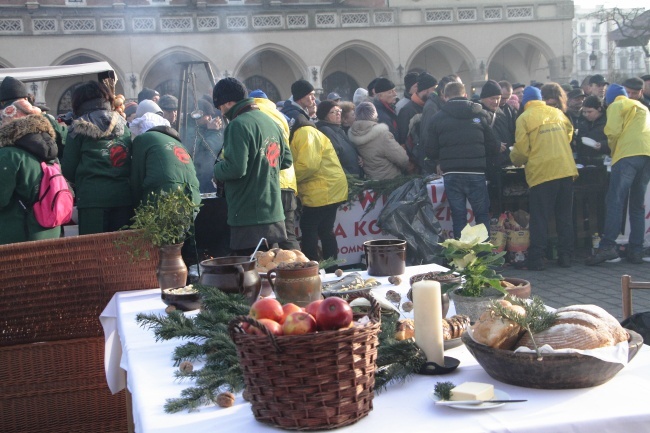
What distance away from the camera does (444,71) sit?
3120 cm

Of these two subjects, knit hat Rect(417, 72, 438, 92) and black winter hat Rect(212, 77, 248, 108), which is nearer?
black winter hat Rect(212, 77, 248, 108)

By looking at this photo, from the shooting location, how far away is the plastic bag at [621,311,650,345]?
9.76 ft

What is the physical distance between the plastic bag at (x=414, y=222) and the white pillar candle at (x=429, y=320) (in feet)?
18.0

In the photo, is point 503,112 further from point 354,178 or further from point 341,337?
point 341,337

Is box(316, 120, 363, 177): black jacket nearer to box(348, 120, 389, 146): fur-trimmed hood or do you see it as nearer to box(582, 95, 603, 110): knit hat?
box(348, 120, 389, 146): fur-trimmed hood

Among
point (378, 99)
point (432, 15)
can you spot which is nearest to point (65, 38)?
point (432, 15)

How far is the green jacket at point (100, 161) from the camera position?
487 cm

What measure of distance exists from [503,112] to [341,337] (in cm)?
791

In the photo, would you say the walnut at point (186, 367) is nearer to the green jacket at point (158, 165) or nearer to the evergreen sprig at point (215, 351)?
the evergreen sprig at point (215, 351)

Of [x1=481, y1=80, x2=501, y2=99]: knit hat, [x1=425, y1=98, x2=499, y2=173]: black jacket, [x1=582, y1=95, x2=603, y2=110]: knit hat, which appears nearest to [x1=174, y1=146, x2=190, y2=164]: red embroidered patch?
[x1=425, y1=98, x2=499, y2=173]: black jacket

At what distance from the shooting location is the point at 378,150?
26.1 feet

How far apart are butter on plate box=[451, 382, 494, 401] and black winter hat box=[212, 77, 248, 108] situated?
3561mm

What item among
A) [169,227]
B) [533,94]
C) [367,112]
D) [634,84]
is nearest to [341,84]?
[634,84]

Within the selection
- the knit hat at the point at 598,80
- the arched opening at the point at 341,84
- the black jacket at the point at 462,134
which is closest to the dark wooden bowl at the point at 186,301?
the black jacket at the point at 462,134
